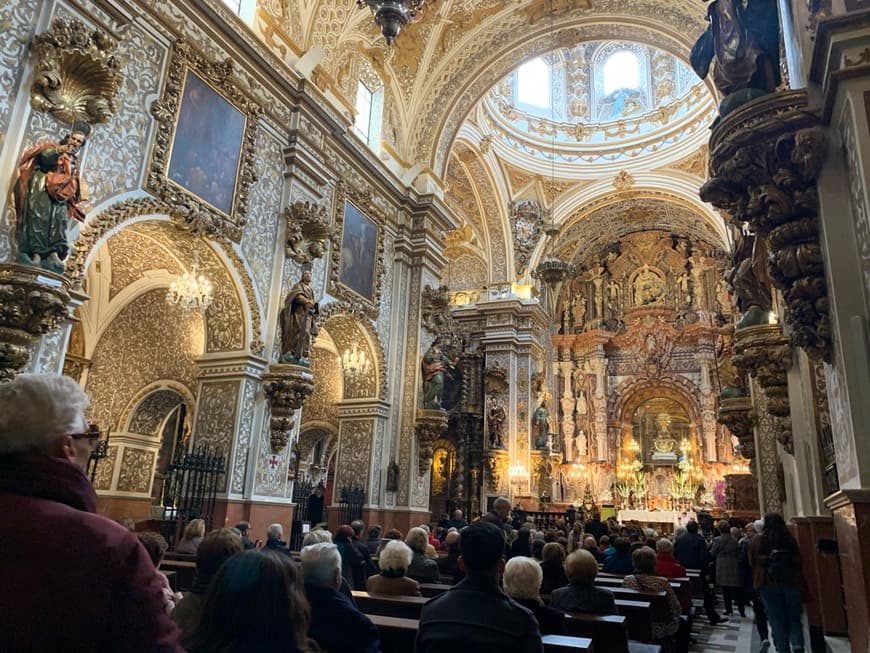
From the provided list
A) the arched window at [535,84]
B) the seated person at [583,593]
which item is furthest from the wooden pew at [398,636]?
the arched window at [535,84]

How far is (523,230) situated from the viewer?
2114cm

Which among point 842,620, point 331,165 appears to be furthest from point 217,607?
point 331,165

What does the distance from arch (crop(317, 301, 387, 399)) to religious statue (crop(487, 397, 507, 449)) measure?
7.40 metres

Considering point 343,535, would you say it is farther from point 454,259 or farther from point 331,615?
point 454,259

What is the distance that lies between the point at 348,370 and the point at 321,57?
235 inches

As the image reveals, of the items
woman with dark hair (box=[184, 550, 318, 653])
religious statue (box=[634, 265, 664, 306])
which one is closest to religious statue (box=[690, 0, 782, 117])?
woman with dark hair (box=[184, 550, 318, 653])

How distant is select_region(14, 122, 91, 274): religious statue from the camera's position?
6.30m

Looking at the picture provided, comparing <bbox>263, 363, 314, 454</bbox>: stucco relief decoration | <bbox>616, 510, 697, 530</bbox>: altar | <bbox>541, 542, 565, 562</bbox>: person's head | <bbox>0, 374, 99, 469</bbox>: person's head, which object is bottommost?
<bbox>541, 542, 565, 562</bbox>: person's head

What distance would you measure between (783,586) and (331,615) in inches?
172

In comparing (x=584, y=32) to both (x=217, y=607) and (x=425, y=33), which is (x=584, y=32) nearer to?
(x=425, y=33)

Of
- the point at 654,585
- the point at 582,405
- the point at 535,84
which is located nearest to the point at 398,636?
the point at 654,585

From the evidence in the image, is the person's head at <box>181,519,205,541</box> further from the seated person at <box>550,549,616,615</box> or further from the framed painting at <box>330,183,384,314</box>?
the framed painting at <box>330,183,384,314</box>

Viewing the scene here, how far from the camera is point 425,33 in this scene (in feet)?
47.1

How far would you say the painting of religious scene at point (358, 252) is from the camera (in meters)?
12.4
